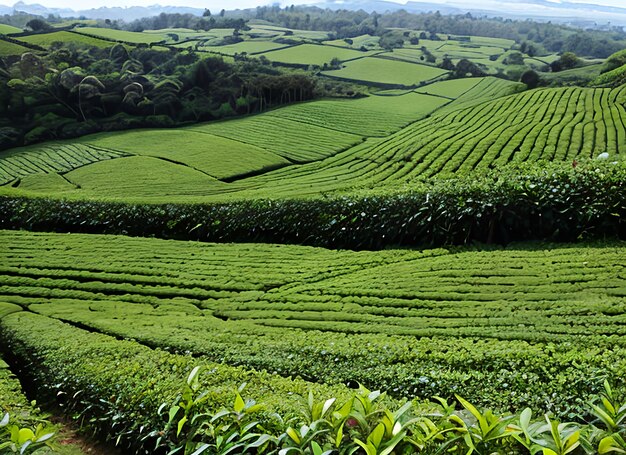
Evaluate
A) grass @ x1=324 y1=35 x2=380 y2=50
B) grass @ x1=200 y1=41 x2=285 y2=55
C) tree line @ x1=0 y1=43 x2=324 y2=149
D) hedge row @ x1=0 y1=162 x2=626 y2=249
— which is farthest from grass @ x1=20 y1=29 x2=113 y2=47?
hedge row @ x1=0 y1=162 x2=626 y2=249

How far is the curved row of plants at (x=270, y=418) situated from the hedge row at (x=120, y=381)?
2 centimetres

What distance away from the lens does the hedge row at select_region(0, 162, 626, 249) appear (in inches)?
674

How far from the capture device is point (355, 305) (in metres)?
14.0

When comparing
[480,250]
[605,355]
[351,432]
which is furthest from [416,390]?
[480,250]

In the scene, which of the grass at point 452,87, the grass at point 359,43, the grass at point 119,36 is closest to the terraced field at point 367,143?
the grass at point 452,87

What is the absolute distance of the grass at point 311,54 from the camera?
3002 inches

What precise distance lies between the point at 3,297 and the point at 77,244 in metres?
4.85

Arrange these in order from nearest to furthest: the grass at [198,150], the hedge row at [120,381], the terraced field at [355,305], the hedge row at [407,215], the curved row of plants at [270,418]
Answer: the curved row of plants at [270,418] → the hedge row at [120,381] → the terraced field at [355,305] → the hedge row at [407,215] → the grass at [198,150]

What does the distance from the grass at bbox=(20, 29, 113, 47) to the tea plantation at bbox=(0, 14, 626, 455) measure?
25.4m

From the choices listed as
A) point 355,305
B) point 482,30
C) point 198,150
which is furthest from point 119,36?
point 482,30

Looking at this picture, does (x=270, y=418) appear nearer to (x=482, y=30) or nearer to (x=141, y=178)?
(x=141, y=178)

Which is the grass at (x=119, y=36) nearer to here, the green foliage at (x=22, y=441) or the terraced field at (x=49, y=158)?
the terraced field at (x=49, y=158)

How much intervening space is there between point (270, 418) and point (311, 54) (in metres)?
79.0

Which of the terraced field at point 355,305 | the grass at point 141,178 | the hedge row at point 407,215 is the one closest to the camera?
the terraced field at point 355,305
